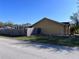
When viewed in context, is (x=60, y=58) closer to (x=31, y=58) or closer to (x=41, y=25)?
(x=31, y=58)

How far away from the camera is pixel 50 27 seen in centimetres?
3250

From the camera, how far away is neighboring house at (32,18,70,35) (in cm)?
3123

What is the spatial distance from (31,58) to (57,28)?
23770mm

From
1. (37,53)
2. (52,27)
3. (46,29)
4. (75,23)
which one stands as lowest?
(37,53)

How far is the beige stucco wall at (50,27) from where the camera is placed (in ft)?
103

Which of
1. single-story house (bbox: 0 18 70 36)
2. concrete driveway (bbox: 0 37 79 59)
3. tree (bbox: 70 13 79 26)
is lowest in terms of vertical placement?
concrete driveway (bbox: 0 37 79 59)

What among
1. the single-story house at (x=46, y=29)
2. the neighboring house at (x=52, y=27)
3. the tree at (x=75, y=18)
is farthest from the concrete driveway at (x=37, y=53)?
the tree at (x=75, y=18)

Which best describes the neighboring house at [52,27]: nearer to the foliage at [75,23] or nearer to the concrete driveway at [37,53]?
the foliage at [75,23]

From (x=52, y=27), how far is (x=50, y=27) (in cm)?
54

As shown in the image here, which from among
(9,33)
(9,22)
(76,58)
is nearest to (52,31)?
(9,33)

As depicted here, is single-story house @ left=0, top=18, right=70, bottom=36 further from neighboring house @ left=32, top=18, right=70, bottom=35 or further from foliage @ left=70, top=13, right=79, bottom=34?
foliage @ left=70, top=13, right=79, bottom=34

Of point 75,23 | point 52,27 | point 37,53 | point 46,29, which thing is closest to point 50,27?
point 52,27

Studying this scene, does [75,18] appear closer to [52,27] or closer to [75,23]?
[75,23]

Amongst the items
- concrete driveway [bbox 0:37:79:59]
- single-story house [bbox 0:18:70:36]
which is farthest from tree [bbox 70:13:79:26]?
concrete driveway [bbox 0:37:79:59]
